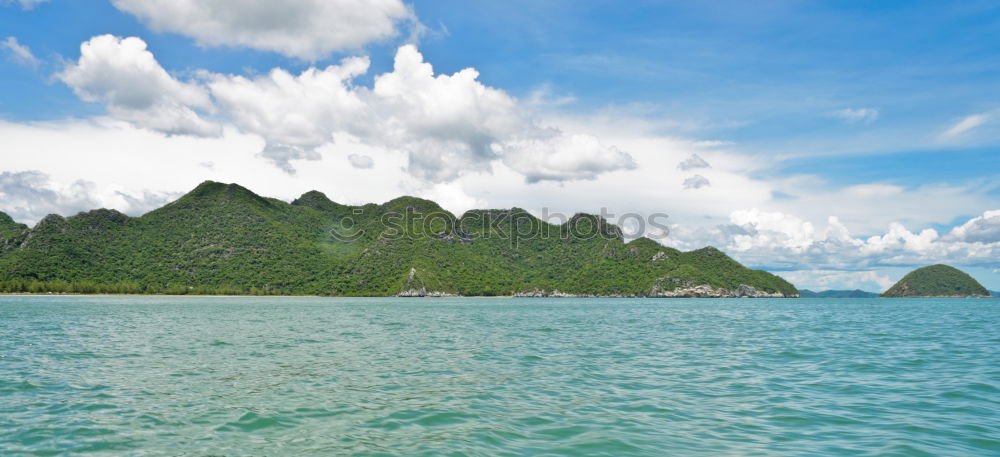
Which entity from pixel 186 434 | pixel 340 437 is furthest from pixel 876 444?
pixel 186 434

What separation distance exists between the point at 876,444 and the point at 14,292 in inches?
9263

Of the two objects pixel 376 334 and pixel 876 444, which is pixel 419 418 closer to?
pixel 876 444

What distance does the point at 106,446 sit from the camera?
12398 millimetres

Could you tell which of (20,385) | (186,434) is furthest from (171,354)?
(186,434)

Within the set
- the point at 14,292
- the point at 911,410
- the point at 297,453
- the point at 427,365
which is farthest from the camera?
the point at 14,292

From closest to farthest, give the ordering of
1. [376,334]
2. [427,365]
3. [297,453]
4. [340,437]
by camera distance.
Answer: [297,453] < [340,437] < [427,365] < [376,334]

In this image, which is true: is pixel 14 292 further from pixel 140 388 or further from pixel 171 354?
pixel 140 388

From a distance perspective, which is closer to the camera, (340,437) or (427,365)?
(340,437)

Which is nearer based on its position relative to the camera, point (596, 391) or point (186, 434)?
point (186, 434)

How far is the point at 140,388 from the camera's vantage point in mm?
19609

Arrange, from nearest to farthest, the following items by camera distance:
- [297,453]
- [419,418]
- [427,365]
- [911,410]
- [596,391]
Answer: [297,453] < [419,418] < [911,410] < [596,391] < [427,365]

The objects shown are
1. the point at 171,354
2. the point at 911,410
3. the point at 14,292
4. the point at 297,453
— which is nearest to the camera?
the point at 297,453

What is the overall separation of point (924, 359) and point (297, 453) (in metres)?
31.1

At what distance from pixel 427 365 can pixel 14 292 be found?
21695 centimetres
